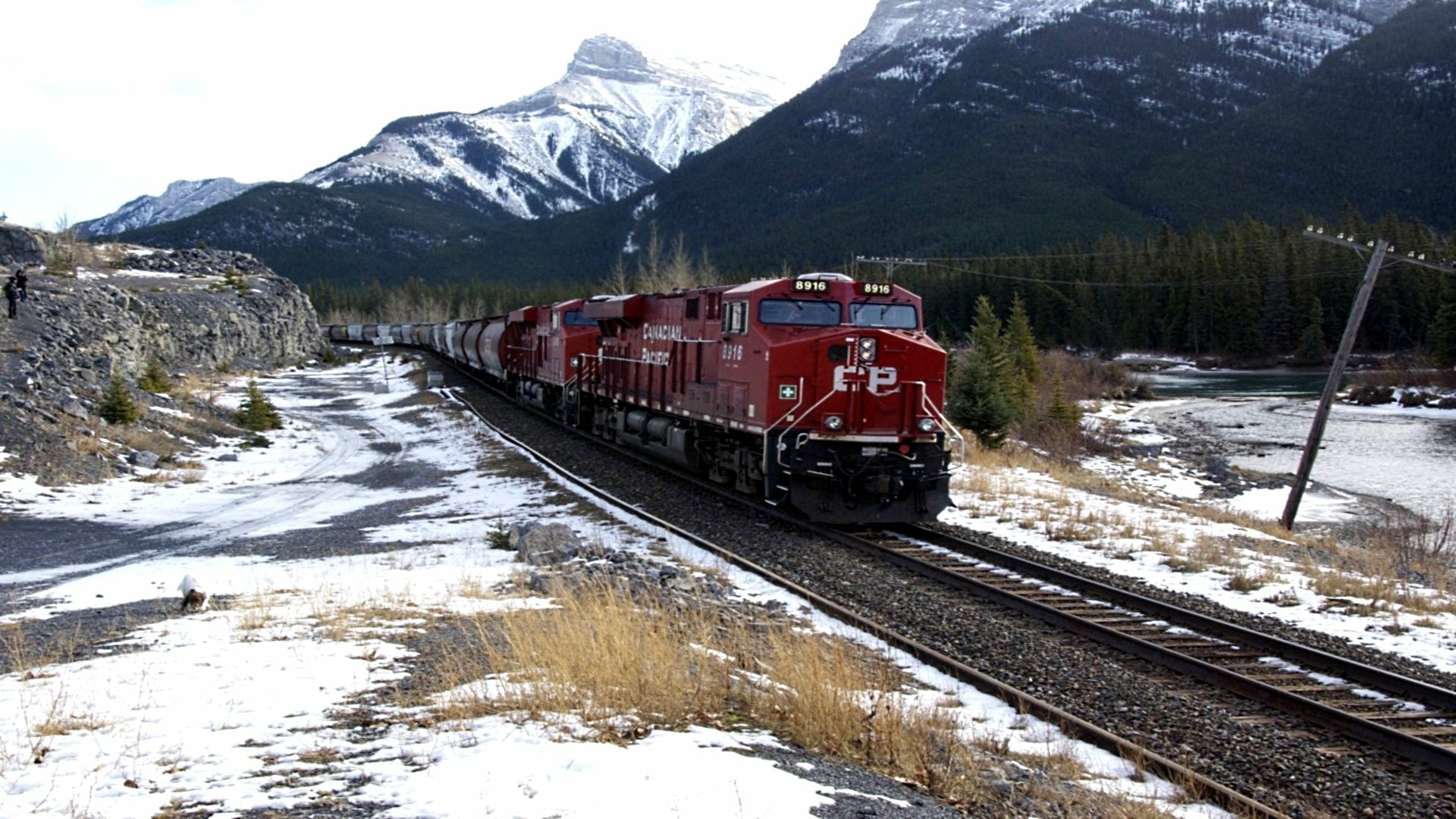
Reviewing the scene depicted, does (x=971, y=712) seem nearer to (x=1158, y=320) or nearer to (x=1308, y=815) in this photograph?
(x=1308, y=815)

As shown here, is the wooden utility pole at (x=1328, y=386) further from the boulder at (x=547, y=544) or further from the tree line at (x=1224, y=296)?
the tree line at (x=1224, y=296)

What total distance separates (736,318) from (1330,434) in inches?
1652

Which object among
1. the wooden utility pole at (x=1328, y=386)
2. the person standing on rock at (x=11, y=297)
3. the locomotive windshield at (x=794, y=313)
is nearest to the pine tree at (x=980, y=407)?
the wooden utility pole at (x=1328, y=386)

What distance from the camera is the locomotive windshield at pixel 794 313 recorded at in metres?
16.6

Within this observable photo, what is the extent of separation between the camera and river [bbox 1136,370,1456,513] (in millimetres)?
35250

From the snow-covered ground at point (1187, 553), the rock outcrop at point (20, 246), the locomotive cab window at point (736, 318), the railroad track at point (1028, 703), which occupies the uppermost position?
the rock outcrop at point (20, 246)

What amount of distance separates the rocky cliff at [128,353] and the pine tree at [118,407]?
0.23m

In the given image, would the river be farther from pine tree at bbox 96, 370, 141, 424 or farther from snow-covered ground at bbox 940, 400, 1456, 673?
pine tree at bbox 96, 370, 141, 424

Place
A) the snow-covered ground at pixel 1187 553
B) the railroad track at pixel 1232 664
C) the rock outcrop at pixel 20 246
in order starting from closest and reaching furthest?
1. the railroad track at pixel 1232 664
2. the snow-covered ground at pixel 1187 553
3. the rock outcrop at pixel 20 246

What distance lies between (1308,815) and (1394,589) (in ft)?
23.7

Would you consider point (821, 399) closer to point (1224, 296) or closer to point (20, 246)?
point (20, 246)

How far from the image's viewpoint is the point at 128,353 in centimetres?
3575

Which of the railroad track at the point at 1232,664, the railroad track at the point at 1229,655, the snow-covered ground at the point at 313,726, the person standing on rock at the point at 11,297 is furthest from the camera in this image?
the person standing on rock at the point at 11,297

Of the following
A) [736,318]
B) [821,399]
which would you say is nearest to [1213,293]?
[736,318]
